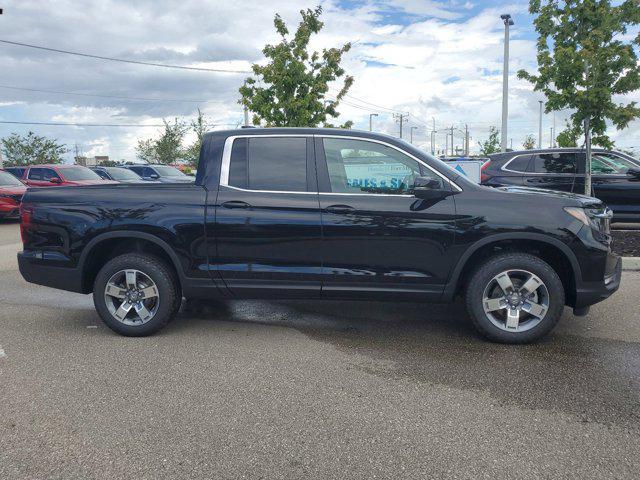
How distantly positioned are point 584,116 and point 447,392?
8.73 metres

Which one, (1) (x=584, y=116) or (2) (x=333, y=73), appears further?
(2) (x=333, y=73)

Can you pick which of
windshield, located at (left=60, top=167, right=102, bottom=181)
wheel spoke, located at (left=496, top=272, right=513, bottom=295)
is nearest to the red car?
windshield, located at (left=60, top=167, right=102, bottom=181)

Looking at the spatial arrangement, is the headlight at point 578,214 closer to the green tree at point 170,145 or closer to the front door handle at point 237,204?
the front door handle at point 237,204

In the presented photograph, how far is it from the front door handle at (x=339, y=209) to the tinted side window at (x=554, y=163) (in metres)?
7.34

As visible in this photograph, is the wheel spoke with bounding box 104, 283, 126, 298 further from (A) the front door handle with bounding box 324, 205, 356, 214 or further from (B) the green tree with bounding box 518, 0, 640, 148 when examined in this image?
(B) the green tree with bounding box 518, 0, 640, 148

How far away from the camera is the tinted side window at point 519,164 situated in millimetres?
10797

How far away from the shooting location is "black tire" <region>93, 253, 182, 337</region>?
487 centimetres

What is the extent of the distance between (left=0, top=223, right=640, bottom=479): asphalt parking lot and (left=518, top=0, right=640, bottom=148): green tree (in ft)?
20.0

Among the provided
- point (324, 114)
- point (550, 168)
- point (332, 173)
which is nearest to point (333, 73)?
point (324, 114)

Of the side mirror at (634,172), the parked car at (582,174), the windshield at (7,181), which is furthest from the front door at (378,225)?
the windshield at (7,181)

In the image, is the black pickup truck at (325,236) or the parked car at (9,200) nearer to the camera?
the black pickup truck at (325,236)

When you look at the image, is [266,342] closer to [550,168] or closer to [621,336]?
[621,336]

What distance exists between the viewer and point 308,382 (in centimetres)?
390

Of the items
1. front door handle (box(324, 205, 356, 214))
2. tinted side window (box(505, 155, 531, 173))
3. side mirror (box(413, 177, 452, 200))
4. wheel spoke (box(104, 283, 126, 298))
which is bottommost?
wheel spoke (box(104, 283, 126, 298))
